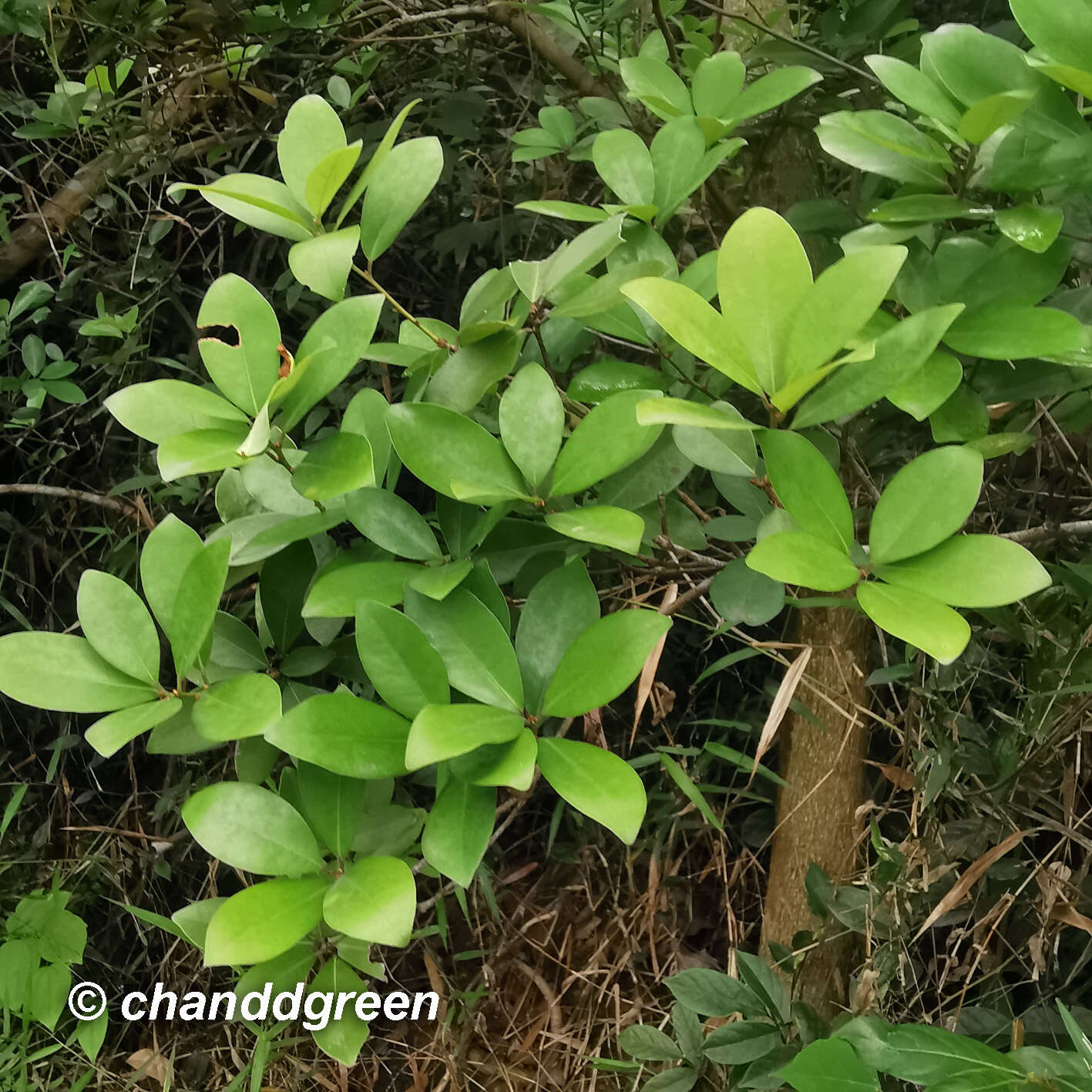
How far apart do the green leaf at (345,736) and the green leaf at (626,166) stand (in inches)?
13.7

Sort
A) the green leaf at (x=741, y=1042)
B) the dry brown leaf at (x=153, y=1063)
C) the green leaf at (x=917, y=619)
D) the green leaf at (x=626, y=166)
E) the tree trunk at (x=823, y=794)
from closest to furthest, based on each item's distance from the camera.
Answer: the green leaf at (x=917, y=619) → the green leaf at (x=626, y=166) → the green leaf at (x=741, y=1042) → the tree trunk at (x=823, y=794) → the dry brown leaf at (x=153, y=1063)

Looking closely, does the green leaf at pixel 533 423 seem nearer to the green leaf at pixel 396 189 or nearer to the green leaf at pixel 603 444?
the green leaf at pixel 603 444

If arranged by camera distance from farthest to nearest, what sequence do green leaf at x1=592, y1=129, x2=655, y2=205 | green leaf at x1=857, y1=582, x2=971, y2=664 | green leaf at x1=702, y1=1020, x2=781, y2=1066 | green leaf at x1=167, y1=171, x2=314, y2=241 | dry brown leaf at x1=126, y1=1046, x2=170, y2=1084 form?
dry brown leaf at x1=126, y1=1046, x2=170, y2=1084 < green leaf at x1=702, y1=1020, x2=781, y2=1066 < green leaf at x1=592, y1=129, x2=655, y2=205 < green leaf at x1=167, y1=171, x2=314, y2=241 < green leaf at x1=857, y1=582, x2=971, y2=664

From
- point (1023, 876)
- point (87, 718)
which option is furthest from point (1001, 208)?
point (87, 718)

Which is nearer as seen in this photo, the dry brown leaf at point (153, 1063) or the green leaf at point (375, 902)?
the green leaf at point (375, 902)

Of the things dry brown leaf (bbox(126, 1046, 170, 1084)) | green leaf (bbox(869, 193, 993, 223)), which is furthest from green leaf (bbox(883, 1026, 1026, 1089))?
dry brown leaf (bbox(126, 1046, 170, 1084))

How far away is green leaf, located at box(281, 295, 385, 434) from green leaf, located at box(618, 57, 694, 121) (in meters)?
0.31

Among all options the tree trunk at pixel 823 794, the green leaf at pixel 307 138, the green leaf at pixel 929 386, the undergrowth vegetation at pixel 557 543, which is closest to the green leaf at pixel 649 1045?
the undergrowth vegetation at pixel 557 543

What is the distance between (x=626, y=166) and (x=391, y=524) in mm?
281

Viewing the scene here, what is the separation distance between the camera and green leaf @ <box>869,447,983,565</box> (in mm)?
356

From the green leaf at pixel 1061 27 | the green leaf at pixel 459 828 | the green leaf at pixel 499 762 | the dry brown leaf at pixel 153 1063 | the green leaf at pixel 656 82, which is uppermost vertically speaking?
the green leaf at pixel 1061 27

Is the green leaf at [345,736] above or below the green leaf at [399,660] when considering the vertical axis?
below

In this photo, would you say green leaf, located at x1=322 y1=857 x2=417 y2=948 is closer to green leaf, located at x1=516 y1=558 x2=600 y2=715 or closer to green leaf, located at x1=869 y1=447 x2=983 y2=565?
green leaf, located at x1=516 y1=558 x2=600 y2=715

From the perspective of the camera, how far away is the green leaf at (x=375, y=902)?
33cm
